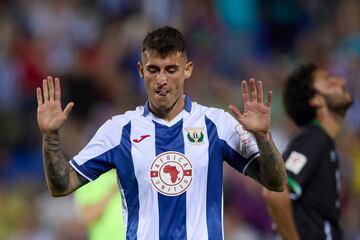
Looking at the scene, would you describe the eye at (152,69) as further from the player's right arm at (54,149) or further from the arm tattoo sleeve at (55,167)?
the arm tattoo sleeve at (55,167)

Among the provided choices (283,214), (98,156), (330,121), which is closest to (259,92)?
(98,156)

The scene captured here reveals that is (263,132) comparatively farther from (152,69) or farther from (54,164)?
(54,164)

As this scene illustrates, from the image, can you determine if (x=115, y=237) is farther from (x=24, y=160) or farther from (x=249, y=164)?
(x=24, y=160)

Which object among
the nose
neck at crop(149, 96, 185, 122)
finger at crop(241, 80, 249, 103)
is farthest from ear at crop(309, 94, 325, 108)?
the nose

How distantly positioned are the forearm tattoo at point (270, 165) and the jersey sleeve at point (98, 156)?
803 mm

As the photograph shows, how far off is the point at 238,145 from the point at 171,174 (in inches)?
16.2

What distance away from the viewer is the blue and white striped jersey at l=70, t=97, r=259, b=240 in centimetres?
564

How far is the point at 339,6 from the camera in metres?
14.1

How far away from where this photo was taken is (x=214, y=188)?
5.72 metres

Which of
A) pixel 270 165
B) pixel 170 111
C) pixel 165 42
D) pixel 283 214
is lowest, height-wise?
pixel 283 214

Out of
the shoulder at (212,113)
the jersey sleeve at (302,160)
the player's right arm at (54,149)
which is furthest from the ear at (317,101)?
the player's right arm at (54,149)

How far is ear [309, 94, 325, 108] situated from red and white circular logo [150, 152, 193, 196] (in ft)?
7.58

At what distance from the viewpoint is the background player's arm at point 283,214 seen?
7.18 metres

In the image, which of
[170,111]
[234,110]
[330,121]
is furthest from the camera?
[330,121]
